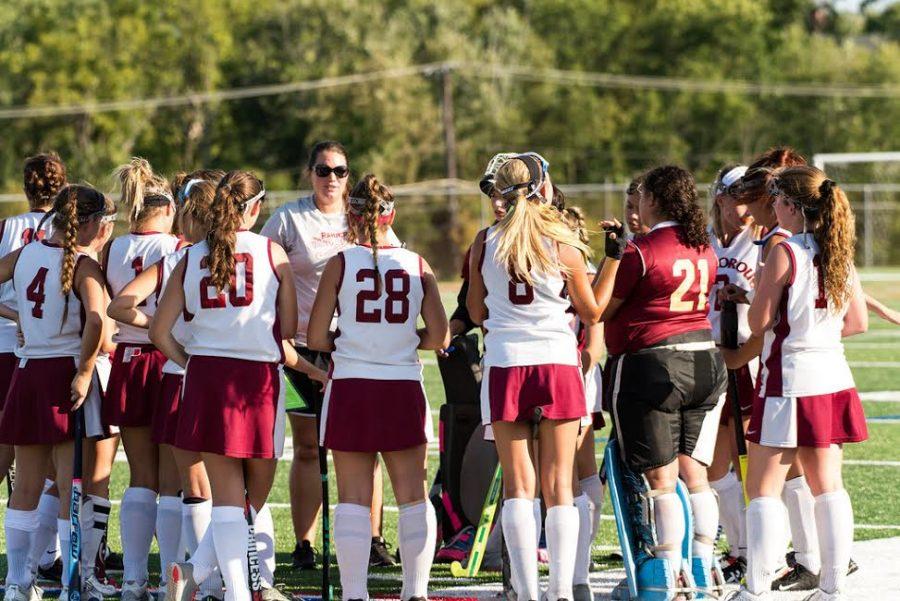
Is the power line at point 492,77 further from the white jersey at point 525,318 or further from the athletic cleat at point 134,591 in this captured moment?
the white jersey at point 525,318

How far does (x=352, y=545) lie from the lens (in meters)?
5.84

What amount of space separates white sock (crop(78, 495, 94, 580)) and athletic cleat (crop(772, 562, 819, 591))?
3.10 metres

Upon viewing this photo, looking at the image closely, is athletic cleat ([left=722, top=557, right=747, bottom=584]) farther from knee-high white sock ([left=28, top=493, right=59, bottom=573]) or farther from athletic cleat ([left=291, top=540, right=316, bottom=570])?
knee-high white sock ([left=28, top=493, right=59, bottom=573])

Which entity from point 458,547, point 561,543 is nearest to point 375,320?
point 561,543

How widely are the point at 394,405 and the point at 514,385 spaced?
487 mm

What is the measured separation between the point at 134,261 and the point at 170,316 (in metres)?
0.68

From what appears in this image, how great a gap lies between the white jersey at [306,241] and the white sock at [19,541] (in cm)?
163

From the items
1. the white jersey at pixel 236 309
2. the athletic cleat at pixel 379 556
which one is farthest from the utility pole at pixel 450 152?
the white jersey at pixel 236 309

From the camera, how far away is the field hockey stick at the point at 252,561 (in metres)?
5.86

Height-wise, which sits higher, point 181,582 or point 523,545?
point 523,545

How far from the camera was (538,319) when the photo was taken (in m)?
5.89

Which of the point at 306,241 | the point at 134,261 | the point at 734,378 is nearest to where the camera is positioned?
the point at 134,261

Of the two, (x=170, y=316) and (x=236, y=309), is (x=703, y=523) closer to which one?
(x=236, y=309)

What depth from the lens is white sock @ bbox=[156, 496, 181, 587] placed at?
6.36 metres
